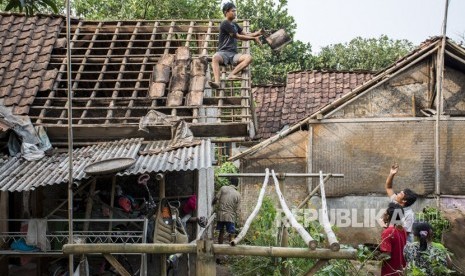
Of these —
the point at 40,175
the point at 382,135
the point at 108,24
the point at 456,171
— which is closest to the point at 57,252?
the point at 40,175

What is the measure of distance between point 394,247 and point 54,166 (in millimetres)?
4449

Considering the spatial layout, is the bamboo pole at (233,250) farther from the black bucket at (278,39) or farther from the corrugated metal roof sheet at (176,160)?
the black bucket at (278,39)

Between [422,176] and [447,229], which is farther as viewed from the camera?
[422,176]

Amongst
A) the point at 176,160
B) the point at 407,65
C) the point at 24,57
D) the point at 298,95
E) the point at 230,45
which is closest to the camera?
the point at 176,160

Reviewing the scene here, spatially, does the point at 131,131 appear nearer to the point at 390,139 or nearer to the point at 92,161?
the point at 92,161

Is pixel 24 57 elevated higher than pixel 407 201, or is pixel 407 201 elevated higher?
pixel 24 57

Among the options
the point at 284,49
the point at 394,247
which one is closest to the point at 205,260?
the point at 394,247

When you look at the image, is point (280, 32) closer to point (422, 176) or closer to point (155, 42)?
point (155, 42)

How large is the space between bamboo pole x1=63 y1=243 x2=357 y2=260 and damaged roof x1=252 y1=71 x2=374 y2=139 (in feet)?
40.6

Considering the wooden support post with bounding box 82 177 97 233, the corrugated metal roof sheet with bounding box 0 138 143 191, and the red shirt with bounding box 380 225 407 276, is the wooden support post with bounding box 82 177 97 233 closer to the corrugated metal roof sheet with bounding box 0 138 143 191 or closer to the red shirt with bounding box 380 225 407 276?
the corrugated metal roof sheet with bounding box 0 138 143 191

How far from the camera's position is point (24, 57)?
1052 cm

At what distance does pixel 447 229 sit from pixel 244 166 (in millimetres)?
4468

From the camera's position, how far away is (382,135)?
39.4 ft

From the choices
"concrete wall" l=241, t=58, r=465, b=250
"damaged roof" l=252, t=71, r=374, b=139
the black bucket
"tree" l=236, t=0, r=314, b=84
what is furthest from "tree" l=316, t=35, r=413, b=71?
the black bucket
